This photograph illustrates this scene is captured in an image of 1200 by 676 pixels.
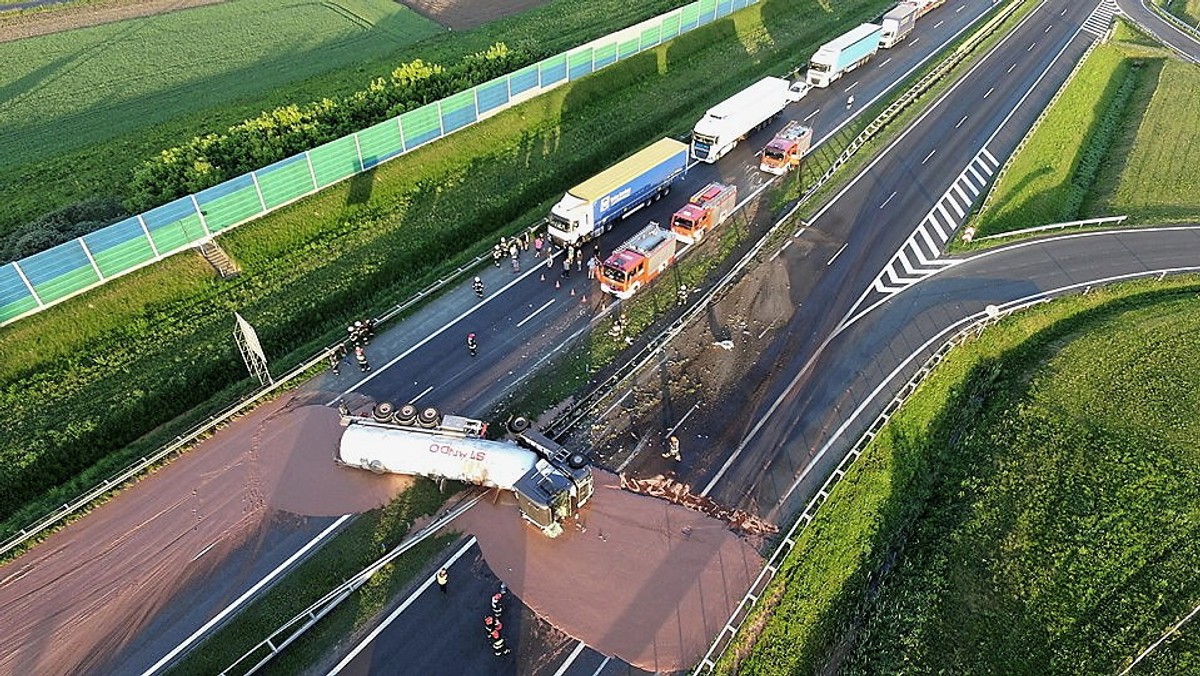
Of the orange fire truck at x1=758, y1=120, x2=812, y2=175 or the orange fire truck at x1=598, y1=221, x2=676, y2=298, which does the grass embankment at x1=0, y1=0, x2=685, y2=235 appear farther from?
the orange fire truck at x1=598, y1=221, x2=676, y2=298

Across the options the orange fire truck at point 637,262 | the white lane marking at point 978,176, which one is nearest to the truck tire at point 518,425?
the orange fire truck at point 637,262

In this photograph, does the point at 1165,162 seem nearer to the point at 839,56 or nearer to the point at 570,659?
the point at 839,56

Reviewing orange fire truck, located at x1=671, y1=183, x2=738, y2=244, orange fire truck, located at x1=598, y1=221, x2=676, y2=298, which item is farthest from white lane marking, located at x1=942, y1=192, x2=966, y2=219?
orange fire truck, located at x1=598, y1=221, x2=676, y2=298

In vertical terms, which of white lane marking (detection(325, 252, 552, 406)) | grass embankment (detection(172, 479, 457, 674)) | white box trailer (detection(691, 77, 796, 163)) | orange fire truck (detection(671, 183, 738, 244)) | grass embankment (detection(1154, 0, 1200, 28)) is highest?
grass embankment (detection(1154, 0, 1200, 28))

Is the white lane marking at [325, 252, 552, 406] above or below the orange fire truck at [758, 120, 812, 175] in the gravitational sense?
below

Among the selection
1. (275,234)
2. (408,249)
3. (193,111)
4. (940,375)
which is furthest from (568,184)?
(193,111)

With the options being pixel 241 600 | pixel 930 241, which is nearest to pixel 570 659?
pixel 241 600
